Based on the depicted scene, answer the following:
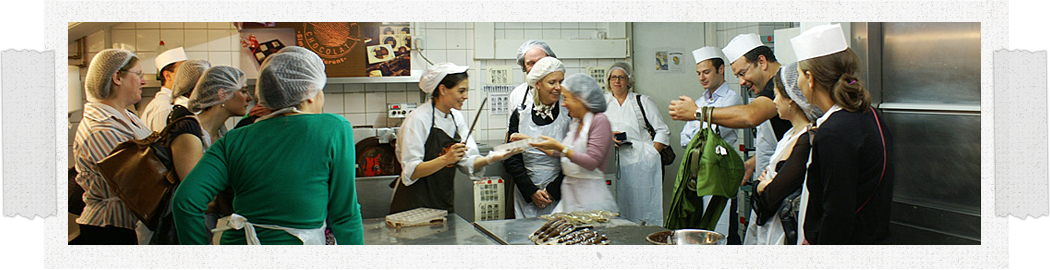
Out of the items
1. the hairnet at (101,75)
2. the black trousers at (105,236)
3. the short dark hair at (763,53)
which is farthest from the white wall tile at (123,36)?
the short dark hair at (763,53)

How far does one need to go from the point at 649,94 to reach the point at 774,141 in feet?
1.73

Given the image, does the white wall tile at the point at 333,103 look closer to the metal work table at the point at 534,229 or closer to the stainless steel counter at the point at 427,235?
the stainless steel counter at the point at 427,235

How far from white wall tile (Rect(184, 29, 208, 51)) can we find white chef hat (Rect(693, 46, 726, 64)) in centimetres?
191

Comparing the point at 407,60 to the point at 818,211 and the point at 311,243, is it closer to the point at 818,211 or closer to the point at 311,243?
the point at 311,243

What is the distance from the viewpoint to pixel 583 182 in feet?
10.0

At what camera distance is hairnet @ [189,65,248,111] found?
8.75 ft

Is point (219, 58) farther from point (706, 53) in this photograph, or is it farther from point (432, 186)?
point (706, 53)

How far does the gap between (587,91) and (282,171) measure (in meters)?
1.20

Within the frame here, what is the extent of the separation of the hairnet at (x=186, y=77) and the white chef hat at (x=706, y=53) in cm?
183

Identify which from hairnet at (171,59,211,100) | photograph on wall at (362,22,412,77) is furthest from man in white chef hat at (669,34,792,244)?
hairnet at (171,59,211,100)

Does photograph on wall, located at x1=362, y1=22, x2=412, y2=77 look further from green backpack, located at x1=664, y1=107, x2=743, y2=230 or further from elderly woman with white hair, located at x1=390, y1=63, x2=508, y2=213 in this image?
green backpack, located at x1=664, y1=107, x2=743, y2=230

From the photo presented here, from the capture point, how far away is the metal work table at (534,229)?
2.72m

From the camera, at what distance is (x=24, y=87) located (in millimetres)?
2666
